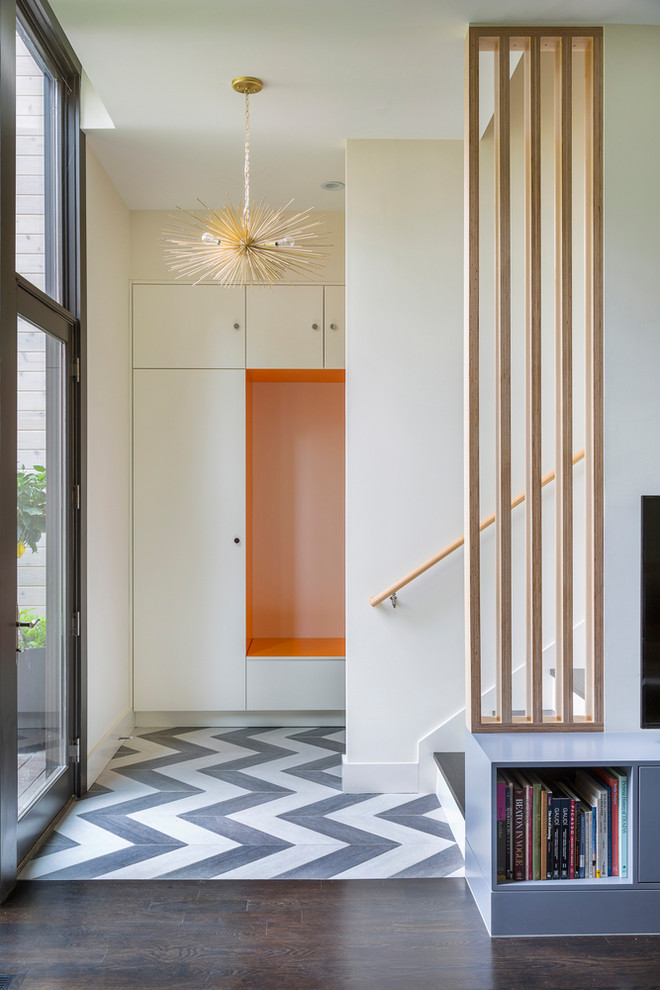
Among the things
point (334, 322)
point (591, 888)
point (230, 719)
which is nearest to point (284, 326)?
point (334, 322)

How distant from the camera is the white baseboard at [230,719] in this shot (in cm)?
482

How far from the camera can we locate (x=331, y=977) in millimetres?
2297

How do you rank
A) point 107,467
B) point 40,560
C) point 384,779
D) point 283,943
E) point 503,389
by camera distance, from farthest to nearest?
point 107,467 → point 384,779 → point 40,560 → point 503,389 → point 283,943

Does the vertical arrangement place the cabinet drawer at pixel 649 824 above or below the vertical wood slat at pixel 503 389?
below

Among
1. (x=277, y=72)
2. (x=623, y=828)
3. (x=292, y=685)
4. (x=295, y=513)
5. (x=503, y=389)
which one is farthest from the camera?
(x=295, y=513)

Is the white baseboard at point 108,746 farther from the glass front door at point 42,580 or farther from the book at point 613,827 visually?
the book at point 613,827

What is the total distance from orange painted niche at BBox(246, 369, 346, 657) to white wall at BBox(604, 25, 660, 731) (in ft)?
9.22

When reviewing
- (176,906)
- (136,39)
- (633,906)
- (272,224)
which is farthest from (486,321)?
(176,906)

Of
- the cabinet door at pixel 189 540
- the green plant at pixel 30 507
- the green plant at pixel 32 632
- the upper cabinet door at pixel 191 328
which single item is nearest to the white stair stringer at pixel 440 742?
the cabinet door at pixel 189 540

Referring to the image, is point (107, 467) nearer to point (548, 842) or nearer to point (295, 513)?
point (295, 513)

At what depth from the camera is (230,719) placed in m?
4.83

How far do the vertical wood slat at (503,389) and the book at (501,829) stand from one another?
30 cm

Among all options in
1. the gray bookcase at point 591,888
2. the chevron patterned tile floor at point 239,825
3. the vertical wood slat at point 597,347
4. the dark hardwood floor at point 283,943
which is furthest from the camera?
the chevron patterned tile floor at point 239,825

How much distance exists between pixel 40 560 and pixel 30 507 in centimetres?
24
